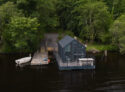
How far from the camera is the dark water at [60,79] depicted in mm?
21344

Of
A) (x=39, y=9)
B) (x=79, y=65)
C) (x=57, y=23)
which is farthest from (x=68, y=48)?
(x=39, y=9)

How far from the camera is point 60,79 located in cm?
2423

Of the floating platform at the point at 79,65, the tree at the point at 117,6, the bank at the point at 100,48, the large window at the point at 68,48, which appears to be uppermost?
the tree at the point at 117,6

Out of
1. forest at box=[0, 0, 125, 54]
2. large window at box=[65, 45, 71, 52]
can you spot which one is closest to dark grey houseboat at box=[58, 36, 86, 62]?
large window at box=[65, 45, 71, 52]

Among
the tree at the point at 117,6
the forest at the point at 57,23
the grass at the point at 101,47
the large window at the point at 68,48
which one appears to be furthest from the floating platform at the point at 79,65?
the tree at the point at 117,6

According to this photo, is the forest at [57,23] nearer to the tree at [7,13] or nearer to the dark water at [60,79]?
the tree at [7,13]

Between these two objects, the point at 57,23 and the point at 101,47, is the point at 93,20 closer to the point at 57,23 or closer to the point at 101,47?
the point at 101,47

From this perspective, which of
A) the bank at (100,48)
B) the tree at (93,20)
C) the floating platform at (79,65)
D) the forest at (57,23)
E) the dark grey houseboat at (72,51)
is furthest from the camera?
the tree at (93,20)

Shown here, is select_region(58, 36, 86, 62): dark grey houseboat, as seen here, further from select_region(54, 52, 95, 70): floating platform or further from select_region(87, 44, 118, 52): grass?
select_region(87, 44, 118, 52): grass

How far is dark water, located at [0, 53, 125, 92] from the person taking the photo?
70.0 feet

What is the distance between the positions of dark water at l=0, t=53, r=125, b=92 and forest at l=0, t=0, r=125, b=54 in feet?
29.8

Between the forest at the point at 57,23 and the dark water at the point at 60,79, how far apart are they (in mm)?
9081

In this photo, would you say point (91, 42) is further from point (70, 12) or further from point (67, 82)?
point (67, 82)

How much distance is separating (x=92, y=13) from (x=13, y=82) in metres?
33.1
